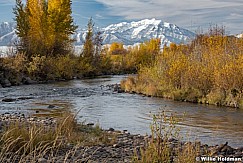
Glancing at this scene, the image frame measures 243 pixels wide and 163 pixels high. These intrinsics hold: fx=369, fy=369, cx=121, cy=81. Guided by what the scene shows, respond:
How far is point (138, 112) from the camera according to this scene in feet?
51.9

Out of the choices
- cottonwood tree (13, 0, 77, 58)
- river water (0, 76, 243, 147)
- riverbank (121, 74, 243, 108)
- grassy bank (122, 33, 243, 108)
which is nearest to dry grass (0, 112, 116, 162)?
river water (0, 76, 243, 147)

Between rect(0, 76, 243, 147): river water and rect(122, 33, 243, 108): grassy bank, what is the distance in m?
1.08

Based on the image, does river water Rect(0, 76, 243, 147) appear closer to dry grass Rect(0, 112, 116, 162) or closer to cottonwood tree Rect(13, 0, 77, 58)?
dry grass Rect(0, 112, 116, 162)

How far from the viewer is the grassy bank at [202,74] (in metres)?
18.3

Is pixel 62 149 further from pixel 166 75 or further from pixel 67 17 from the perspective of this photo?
pixel 67 17

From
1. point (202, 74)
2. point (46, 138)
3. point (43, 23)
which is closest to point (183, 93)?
point (202, 74)

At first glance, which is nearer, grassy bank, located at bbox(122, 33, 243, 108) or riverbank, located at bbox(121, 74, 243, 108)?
riverbank, located at bbox(121, 74, 243, 108)

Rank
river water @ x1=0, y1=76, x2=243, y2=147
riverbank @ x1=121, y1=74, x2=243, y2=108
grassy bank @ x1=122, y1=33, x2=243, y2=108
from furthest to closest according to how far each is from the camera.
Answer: grassy bank @ x1=122, y1=33, x2=243, y2=108, riverbank @ x1=121, y1=74, x2=243, y2=108, river water @ x1=0, y1=76, x2=243, y2=147

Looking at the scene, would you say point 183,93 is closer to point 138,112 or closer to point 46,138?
point 138,112

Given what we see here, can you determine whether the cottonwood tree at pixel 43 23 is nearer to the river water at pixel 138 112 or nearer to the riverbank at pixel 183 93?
the riverbank at pixel 183 93

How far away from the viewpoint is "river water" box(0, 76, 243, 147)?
11.4 metres

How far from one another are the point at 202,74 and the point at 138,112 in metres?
5.91

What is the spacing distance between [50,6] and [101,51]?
11150mm

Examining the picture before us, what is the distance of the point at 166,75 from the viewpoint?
887 inches
